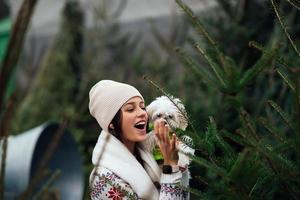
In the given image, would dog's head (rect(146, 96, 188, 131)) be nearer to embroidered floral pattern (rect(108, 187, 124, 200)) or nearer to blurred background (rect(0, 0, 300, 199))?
blurred background (rect(0, 0, 300, 199))

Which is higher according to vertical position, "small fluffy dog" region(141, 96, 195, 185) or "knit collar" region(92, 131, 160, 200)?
"small fluffy dog" region(141, 96, 195, 185)

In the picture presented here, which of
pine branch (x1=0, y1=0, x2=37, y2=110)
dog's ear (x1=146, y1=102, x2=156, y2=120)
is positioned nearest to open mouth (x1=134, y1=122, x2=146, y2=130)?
dog's ear (x1=146, y1=102, x2=156, y2=120)

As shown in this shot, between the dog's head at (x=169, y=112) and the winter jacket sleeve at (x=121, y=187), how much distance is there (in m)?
0.19

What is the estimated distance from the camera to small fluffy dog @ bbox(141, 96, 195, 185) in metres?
2.90

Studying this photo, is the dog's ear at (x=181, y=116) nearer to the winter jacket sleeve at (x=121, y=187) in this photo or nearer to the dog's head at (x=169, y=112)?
the dog's head at (x=169, y=112)

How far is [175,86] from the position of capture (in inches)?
311

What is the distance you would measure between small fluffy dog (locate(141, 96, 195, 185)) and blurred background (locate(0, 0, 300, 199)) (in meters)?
0.05

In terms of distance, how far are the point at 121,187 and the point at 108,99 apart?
36 centimetres

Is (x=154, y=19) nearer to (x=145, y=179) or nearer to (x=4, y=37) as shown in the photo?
(x=4, y=37)

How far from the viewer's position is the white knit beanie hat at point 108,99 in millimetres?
3102

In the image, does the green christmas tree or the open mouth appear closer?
the green christmas tree

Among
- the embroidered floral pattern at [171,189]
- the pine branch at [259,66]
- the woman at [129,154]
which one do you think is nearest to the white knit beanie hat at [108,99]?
the woman at [129,154]

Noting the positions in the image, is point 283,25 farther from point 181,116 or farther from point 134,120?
point 134,120

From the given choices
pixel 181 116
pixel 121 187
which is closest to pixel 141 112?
pixel 181 116
